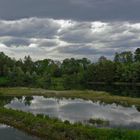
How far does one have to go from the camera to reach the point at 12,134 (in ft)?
Answer: 121

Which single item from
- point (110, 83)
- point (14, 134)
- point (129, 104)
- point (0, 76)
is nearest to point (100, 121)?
point (14, 134)

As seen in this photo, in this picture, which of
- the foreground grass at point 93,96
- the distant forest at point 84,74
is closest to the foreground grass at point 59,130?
the foreground grass at point 93,96

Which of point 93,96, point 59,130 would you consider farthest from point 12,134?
point 93,96

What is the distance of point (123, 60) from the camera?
640 feet

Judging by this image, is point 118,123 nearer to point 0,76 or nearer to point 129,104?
point 129,104

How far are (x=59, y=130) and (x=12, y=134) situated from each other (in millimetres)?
5590

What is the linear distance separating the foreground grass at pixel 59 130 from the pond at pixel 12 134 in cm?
81

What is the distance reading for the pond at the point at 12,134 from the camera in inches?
1385

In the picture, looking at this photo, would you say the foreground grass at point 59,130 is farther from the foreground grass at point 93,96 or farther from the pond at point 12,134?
the foreground grass at point 93,96

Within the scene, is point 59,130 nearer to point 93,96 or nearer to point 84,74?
point 93,96

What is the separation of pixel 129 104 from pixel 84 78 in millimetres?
106437

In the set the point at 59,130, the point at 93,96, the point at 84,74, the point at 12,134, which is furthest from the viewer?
the point at 84,74

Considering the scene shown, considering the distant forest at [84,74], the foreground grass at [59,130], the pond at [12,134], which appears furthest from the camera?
the distant forest at [84,74]

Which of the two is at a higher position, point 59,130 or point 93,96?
point 59,130
